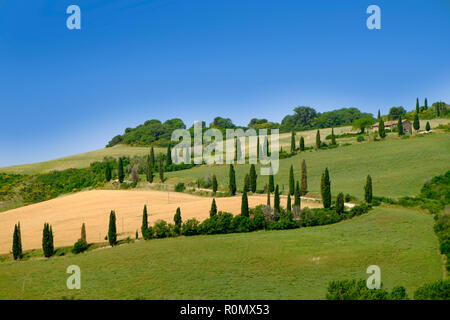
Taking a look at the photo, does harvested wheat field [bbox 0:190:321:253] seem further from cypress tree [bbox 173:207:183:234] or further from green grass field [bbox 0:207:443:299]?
green grass field [bbox 0:207:443:299]

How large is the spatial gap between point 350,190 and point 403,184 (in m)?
8.35

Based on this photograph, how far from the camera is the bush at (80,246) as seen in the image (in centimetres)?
4397

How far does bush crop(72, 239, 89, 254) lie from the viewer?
4397cm

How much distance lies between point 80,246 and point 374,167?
179 ft

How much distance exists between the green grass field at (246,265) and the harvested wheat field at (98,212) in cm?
843

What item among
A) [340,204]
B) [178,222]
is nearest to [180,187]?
[178,222]

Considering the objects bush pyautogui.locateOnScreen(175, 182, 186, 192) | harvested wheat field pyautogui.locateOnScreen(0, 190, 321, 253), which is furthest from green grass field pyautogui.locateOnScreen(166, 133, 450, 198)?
harvested wheat field pyautogui.locateOnScreen(0, 190, 321, 253)

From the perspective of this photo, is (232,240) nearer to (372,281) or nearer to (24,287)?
(372,281)

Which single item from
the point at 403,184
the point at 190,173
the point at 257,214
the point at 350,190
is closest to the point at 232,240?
the point at 257,214

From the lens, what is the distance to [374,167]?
250 feet

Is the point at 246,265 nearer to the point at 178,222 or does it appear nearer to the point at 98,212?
the point at 178,222

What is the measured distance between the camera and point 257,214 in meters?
47.9

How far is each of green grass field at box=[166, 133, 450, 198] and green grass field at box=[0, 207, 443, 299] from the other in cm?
1982

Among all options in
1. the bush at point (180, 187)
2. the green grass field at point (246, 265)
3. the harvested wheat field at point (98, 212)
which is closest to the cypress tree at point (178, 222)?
the green grass field at point (246, 265)
